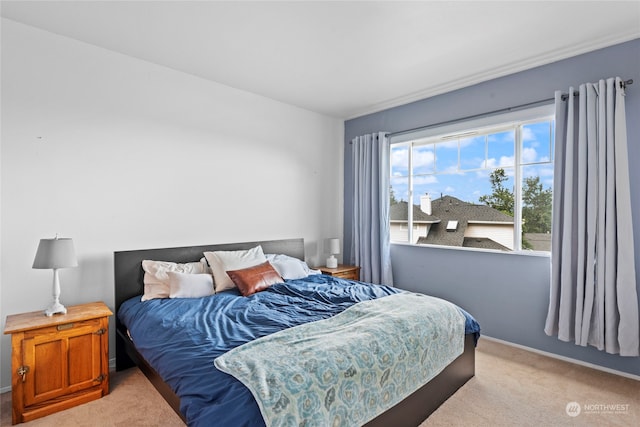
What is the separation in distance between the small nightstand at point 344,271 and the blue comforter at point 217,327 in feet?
2.52

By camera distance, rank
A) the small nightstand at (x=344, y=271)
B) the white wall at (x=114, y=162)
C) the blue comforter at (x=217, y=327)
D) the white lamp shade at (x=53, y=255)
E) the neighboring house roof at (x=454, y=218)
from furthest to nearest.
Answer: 1. the small nightstand at (x=344, y=271)
2. the neighboring house roof at (x=454, y=218)
3. the white wall at (x=114, y=162)
4. the white lamp shade at (x=53, y=255)
5. the blue comforter at (x=217, y=327)

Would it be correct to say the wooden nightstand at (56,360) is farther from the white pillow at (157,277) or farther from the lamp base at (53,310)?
the white pillow at (157,277)

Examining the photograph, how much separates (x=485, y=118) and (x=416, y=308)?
87.9 inches

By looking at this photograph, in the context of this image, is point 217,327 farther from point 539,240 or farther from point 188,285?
point 539,240

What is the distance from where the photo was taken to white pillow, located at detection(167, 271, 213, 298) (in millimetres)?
2805

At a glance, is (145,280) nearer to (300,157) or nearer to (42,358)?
(42,358)

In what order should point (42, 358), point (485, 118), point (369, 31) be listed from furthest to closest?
point (485, 118) < point (369, 31) < point (42, 358)

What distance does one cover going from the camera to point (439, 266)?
12.6 feet

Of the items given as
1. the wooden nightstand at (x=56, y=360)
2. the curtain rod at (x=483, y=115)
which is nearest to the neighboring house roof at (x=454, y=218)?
the curtain rod at (x=483, y=115)

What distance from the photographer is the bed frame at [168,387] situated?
6.29ft

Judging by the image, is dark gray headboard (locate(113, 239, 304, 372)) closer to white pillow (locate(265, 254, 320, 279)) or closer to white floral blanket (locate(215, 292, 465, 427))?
white pillow (locate(265, 254, 320, 279))

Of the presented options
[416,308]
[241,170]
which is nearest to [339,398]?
[416,308]

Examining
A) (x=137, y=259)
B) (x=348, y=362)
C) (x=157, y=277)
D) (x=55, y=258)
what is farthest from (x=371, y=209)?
(x=55, y=258)

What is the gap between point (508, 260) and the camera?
3.31m
